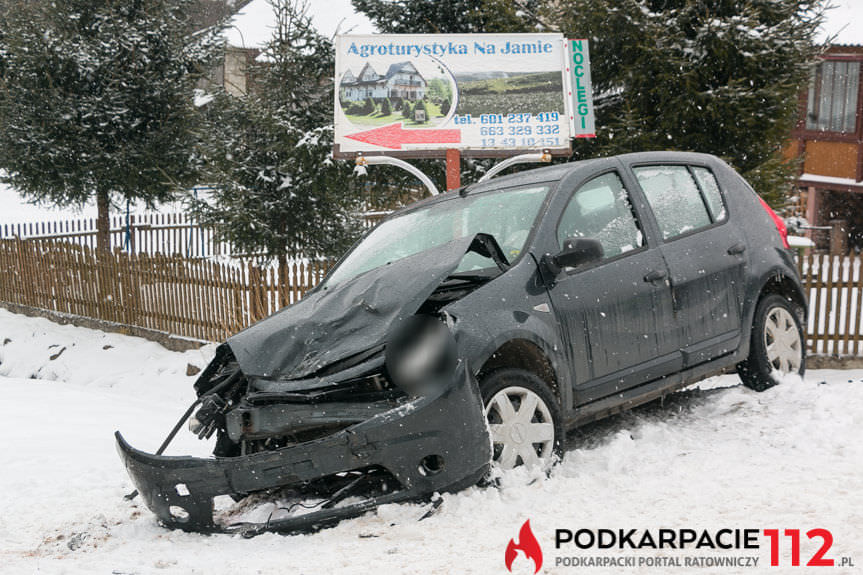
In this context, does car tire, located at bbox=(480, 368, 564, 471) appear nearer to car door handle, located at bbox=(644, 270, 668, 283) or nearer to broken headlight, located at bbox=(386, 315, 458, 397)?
broken headlight, located at bbox=(386, 315, 458, 397)

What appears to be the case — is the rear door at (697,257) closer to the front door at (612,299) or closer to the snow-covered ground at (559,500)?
the front door at (612,299)

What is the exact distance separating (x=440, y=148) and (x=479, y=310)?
17.4 feet

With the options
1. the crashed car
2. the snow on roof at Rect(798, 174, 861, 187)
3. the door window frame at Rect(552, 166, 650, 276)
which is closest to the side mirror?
the crashed car

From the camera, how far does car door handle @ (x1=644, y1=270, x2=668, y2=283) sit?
4.80 metres

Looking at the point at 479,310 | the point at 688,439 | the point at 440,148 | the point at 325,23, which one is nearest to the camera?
the point at 479,310

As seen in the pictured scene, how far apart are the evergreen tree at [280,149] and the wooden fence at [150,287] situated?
27.8 inches

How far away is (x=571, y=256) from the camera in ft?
14.2

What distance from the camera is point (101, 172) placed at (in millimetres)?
15383

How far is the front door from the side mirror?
78 millimetres

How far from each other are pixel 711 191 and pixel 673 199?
43 centimetres

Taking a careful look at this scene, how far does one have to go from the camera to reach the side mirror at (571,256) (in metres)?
4.30

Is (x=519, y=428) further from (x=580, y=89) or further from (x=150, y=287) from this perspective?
(x=150, y=287)

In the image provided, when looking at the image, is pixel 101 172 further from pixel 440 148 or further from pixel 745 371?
pixel 745 371

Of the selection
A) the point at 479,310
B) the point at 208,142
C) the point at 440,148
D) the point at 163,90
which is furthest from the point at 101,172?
the point at 479,310
